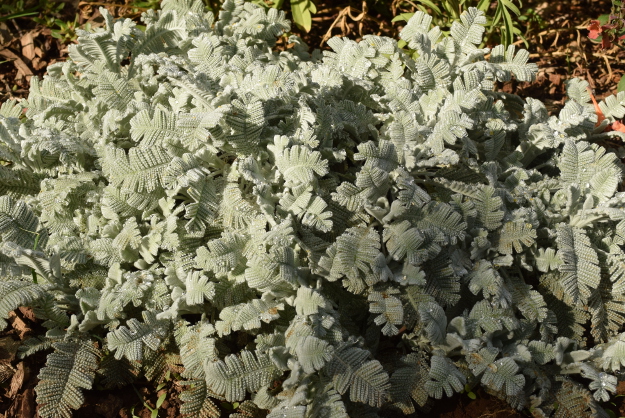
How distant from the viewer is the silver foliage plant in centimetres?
190

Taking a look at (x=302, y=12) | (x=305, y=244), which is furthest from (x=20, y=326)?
(x=302, y=12)

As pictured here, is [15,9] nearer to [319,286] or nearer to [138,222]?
[138,222]

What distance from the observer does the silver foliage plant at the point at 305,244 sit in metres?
1.90

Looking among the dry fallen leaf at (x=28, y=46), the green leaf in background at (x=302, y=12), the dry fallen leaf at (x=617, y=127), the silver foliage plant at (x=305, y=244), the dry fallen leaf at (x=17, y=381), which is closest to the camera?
the silver foliage plant at (x=305, y=244)

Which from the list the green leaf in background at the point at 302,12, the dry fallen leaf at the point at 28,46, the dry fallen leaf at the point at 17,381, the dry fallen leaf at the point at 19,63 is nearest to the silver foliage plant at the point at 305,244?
the dry fallen leaf at the point at 17,381

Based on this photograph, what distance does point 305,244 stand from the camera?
6.72ft

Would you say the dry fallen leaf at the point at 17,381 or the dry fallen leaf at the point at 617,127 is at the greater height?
the dry fallen leaf at the point at 617,127

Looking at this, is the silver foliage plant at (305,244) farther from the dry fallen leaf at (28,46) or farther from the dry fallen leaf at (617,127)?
the dry fallen leaf at (28,46)

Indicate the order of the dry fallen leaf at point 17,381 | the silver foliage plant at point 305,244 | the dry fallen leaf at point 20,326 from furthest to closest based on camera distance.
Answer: the dry fallen leaf at point 20,326, the dry fallen leaf at point 17,381, the silver foliage plant at point 305,244

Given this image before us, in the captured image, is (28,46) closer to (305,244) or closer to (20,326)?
(20,326)

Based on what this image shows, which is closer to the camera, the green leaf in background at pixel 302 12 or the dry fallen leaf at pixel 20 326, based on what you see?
the dry fallen leaf at pixel 20 326

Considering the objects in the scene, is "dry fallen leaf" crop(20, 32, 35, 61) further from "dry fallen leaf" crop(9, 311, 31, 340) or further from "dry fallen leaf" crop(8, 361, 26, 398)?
"dry fallen leaf" crop(8, 361, 26, 398)

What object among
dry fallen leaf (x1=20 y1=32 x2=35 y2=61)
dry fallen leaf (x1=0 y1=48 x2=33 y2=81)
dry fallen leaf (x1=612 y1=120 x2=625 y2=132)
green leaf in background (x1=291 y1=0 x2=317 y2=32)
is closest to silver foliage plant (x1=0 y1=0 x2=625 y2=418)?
dry fallen leaf (x1=612 y1=120 x2=625 y2=132)

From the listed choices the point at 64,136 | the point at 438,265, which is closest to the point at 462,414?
the point at 438,265
